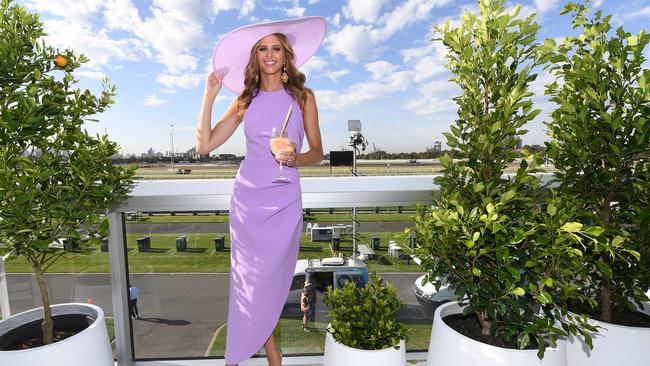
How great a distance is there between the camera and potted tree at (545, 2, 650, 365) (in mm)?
1272

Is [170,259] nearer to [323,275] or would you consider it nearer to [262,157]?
[323,275]

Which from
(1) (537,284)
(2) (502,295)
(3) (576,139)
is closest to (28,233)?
(2) (502,295)

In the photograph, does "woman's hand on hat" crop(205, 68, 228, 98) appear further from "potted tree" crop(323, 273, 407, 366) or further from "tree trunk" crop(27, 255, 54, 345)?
"potted tree" crop(323, 273, 407, 366)

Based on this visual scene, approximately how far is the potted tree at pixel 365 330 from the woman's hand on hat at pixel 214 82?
1157mm

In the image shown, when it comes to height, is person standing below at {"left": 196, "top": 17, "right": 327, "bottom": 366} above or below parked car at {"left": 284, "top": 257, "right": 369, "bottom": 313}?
above

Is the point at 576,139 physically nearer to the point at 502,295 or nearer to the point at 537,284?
the point at 537,284

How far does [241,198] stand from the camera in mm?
1512

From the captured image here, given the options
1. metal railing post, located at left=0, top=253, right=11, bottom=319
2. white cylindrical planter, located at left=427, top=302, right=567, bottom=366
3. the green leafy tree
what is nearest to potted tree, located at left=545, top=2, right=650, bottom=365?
the green leafy tree

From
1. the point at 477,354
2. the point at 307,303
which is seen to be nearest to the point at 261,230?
the point at 477,354

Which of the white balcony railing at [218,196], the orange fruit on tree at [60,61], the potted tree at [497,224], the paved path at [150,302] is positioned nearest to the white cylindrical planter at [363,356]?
the potted tree at [497,224]

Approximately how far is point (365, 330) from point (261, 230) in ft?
2.22

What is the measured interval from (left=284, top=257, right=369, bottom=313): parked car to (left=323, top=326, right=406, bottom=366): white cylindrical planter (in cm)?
35

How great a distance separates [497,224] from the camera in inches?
44.4

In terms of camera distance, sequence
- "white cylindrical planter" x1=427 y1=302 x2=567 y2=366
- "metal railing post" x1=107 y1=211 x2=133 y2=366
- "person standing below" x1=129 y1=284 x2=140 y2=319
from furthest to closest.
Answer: "person standing below" x1=129 y1=284 x2=140 y2=319 < "metal railing post" x1=107 y1=211 x2=133 y2=366 < "white cylindrical planter" x1=427 y1=302 x2=567 y2=366
